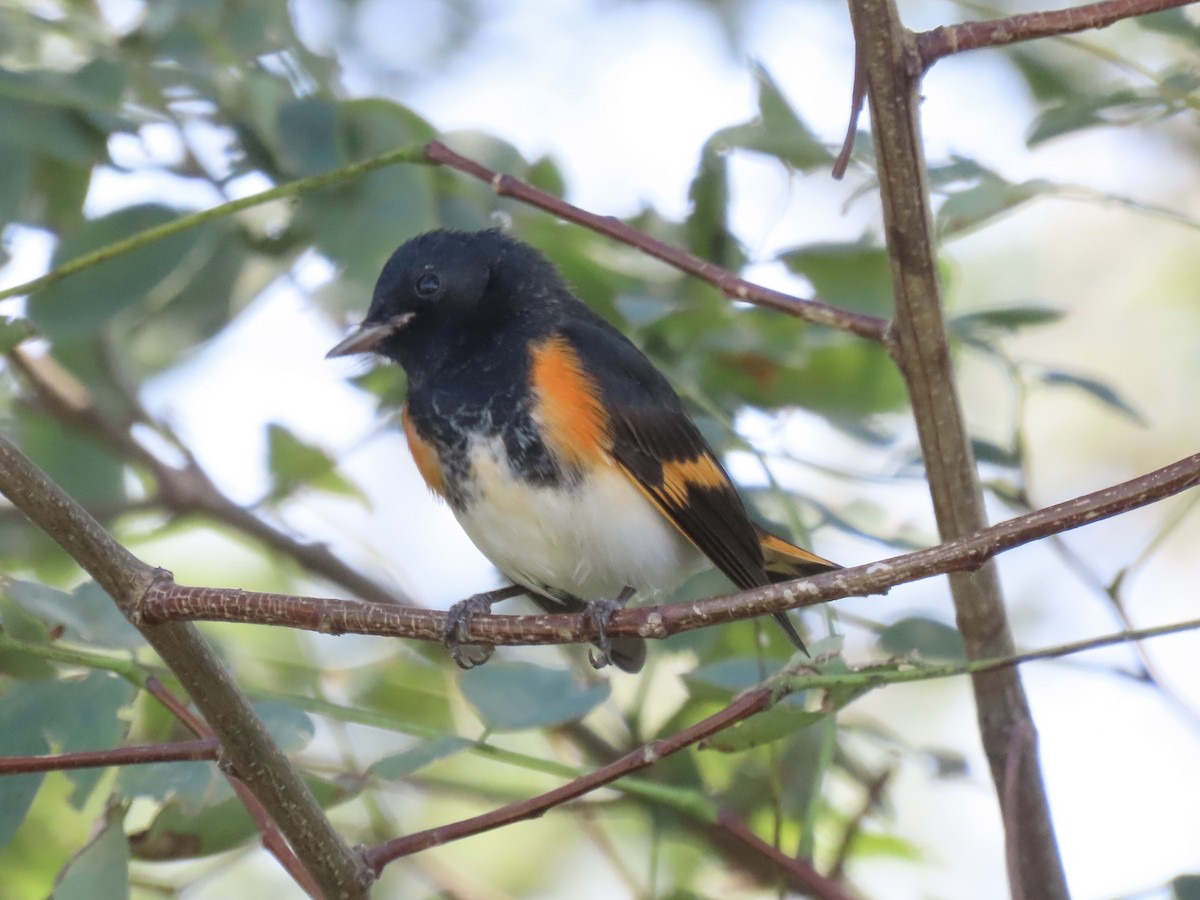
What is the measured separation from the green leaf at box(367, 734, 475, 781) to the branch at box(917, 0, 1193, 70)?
1.18 m

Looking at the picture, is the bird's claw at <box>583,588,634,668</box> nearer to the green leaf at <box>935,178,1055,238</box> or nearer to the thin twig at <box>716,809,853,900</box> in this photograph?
the thin twig at <box>716,809,853,900</box>

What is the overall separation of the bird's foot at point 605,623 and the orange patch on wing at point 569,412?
30 centimetres

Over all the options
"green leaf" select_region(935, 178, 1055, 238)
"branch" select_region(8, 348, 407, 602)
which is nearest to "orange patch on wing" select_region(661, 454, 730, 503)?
"green leaf" select_region(935, 178, 1055, 238)

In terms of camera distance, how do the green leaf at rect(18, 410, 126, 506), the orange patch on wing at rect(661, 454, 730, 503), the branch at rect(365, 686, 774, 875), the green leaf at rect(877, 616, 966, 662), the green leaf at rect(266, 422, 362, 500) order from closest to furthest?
the branch at rect(365, 686, 774, 875) → the green leaf at rect(877, 616, 966, 662) → the orange patch on wing at rect(661, 454, 730, 503) → the green leaf at rect(266, 422, 362, 500) → the green leaf at rect(18, 410, 126, 506)

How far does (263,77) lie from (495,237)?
0.60 metres

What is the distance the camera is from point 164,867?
12.3 ft

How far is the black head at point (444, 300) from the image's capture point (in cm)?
298

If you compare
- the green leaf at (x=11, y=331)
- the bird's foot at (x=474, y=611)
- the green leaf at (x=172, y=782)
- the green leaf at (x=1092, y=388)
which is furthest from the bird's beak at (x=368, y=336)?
the green leaf at (x=1092, y=388)

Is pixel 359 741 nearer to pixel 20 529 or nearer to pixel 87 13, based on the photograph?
pixel 20 529

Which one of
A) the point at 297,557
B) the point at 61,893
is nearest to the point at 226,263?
the point at 297,557

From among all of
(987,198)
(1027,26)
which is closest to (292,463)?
(987,198)

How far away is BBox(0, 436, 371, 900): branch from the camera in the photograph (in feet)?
5.66

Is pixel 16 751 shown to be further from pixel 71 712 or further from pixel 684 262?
pixel 684 262

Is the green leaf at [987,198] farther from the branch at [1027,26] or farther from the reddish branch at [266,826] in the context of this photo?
the reddish branch at [266,826]
